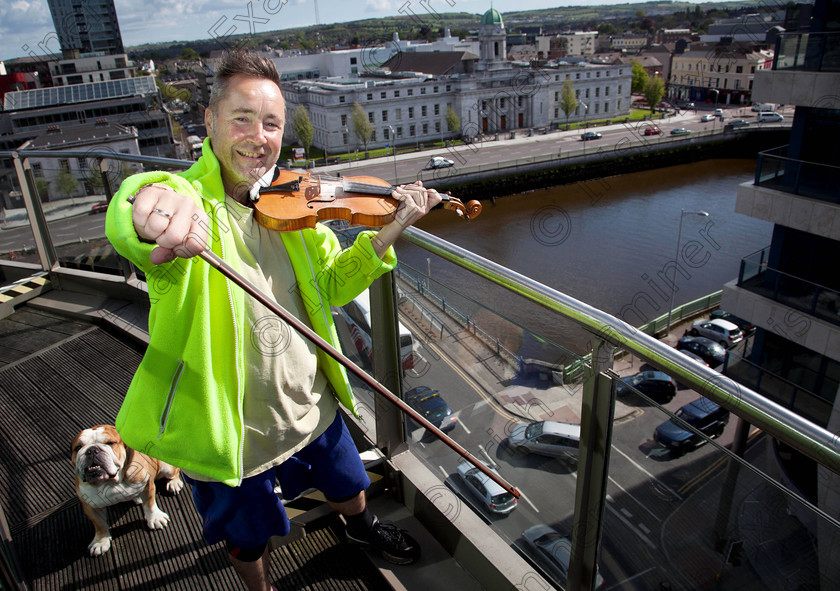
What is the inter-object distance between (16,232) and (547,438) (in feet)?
12.2

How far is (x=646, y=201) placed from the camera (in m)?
26.5

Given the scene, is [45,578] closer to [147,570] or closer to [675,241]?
[147,570]

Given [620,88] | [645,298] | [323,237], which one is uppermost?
[323,237]

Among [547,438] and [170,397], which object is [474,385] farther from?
[170,397]

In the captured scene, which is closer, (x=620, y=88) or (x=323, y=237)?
(x=323, y=237)

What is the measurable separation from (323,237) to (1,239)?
10.9 ft

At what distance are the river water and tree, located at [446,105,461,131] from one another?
9407 mm

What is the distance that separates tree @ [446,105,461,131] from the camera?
35719mm

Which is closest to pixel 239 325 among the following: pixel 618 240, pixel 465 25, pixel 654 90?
pixel 618 240

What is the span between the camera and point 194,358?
116 centimetres

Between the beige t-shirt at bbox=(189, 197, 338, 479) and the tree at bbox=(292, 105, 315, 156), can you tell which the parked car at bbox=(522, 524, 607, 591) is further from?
the tree at bbox=(292, 105, 315, 156)

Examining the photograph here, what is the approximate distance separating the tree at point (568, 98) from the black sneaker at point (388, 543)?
40629mm

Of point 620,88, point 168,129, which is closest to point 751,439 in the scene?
point 168,129

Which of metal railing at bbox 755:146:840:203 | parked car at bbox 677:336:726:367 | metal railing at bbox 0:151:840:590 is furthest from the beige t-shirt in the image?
parked car at bbox 677:336:726:367
